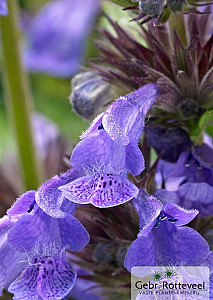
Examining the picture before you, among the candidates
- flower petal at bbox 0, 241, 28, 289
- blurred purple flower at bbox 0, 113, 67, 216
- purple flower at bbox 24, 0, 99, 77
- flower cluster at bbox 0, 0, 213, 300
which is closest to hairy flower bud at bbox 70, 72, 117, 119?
flower cluster at bbox 0, 0, 213, 300

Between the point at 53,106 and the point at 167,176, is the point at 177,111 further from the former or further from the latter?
the point at 53,106

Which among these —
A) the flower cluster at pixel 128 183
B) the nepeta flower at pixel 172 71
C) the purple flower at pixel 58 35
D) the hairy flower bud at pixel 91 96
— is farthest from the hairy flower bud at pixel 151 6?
the purple flower at pixel 58 35

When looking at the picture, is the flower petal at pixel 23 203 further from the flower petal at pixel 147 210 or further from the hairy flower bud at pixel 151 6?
the hairy flower bud at pixel 151 6

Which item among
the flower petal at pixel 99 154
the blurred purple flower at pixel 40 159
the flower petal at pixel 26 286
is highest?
the flower petal at pixel 99 154

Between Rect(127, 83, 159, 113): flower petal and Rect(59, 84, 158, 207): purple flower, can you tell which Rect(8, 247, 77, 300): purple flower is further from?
Rect(127, 83, 159, 113): flower petal

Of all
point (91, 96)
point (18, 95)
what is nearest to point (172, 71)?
Result: point (91, 96)

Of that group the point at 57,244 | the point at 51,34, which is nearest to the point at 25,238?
the point at 57,244
